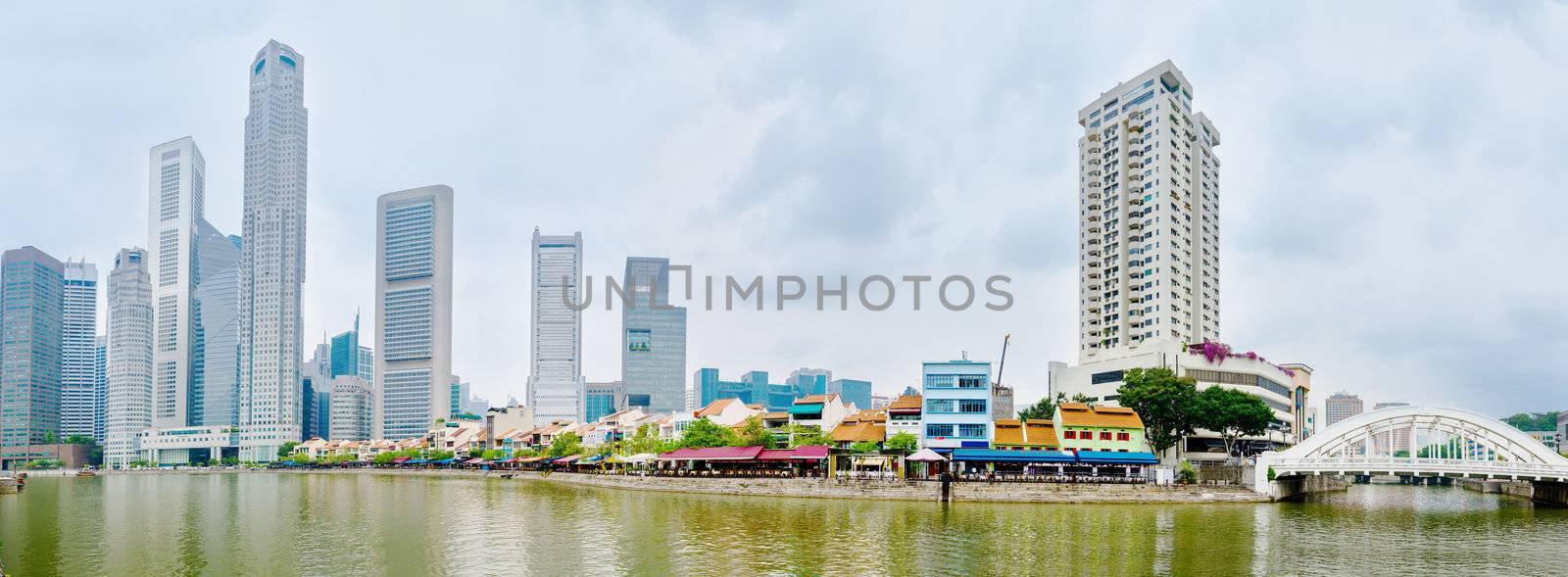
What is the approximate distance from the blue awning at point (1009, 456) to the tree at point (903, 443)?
446 centimetres

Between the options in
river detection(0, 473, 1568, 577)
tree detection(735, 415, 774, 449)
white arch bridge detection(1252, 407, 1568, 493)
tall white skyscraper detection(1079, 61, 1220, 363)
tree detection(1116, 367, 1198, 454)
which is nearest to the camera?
river detection(0, 473, 1568, 577)

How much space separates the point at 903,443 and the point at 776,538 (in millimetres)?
32395

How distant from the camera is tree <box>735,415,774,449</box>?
82750mm

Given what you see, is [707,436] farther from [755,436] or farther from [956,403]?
[956,403]

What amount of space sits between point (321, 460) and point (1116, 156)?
149379mm

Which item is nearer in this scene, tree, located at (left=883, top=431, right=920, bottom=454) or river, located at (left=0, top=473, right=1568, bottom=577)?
river, located at (left=0, top=473, right=1568, bottom=577)

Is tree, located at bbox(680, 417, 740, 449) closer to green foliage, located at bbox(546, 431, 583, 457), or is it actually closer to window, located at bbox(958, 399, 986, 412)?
window, located at bbox(958, 399, 986, 412)

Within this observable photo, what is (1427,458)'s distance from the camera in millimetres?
62531

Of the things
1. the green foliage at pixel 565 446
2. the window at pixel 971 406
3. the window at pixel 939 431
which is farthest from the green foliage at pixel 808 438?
the green foliage at pixel 565 446

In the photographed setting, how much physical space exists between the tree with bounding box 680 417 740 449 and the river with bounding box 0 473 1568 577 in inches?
712

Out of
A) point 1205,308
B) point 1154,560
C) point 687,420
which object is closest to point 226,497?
point 687,420

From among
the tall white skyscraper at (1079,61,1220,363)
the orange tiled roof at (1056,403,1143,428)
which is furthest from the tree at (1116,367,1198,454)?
the tall white skyscraper at (1079,61,1220,363)

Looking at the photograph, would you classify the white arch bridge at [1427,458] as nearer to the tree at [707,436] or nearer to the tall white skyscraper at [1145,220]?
the tall white skyscraper at [1145,220]

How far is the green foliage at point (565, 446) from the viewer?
114 metres
